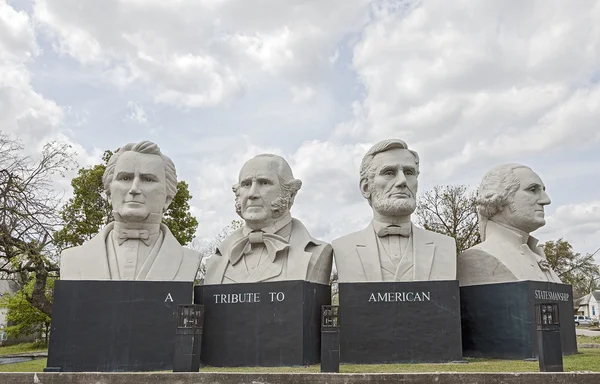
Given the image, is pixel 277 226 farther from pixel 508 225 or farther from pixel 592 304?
pixel 592 304

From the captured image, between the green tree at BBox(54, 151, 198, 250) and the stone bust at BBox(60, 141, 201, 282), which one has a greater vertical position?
the green tree at BBox(54, 151, 198, 250)

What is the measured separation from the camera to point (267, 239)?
358 inches

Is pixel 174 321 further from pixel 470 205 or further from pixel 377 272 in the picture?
pixel 470 205

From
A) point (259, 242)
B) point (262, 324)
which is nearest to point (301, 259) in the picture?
point (259, 242)

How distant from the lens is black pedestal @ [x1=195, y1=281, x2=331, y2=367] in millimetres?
8281

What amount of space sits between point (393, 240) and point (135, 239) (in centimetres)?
402

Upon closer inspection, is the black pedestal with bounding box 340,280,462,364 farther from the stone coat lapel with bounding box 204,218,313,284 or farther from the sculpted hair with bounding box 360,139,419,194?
the sculpted hair with bounding box 360,139,419,194

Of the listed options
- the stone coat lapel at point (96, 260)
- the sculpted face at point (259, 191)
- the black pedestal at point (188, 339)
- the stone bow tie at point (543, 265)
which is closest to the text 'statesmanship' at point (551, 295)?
the stone bow tie at point (543, 265)

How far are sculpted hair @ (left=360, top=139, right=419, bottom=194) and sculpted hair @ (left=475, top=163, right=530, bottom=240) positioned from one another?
146cm

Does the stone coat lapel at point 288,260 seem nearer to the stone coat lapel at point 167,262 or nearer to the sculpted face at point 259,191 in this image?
the sculpted face at point 259,191

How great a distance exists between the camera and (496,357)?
8.81 metres

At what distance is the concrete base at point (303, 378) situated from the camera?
5.79 metres

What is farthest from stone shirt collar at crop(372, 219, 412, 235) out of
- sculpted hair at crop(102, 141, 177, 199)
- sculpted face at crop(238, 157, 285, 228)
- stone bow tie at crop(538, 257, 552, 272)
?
sculpted hair at crop(102, 141, 177, 199)

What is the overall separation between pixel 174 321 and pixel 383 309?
3.06m
